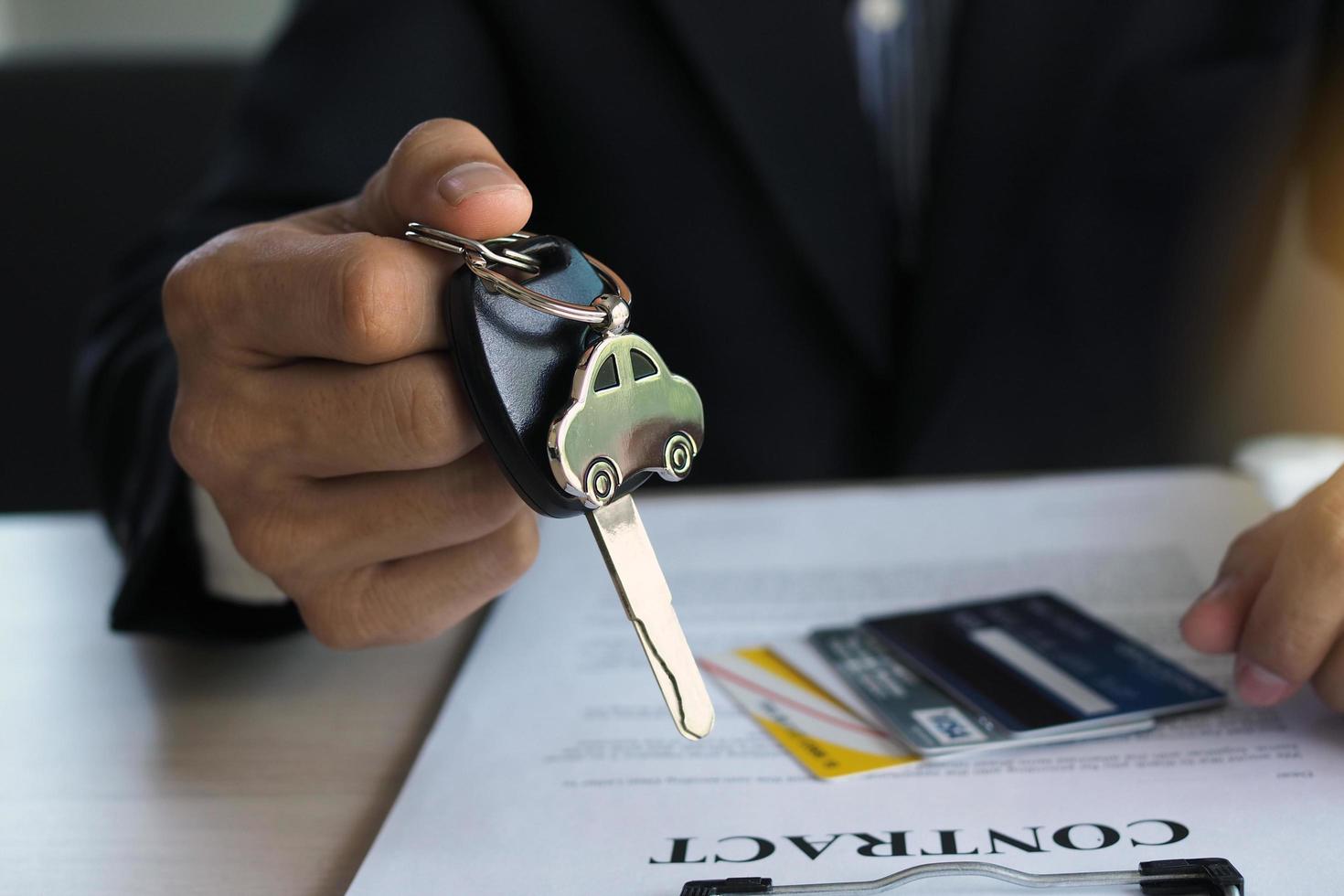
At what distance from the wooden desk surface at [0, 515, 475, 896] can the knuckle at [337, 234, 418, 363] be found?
16 centimetres

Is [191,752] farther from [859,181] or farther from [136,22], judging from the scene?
[136,22]

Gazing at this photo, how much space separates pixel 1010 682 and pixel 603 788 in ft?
0.50

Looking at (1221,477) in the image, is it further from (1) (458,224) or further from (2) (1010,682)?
(1) (458,224)

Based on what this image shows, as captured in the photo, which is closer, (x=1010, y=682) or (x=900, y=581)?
(x=1010, y=682)

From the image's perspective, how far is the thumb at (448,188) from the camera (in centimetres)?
33

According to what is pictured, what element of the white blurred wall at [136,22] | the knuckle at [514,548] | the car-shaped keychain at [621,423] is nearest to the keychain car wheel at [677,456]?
the car-shaped keychain at [621,423]

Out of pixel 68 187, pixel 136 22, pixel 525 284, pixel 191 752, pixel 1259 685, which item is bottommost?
pixel 136 22

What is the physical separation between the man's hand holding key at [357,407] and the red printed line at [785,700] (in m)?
0.09

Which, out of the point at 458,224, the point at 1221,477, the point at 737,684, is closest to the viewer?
the point at 458,224

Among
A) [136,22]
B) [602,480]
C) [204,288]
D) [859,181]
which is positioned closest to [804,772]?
[602,480]

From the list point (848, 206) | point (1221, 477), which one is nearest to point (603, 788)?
point (1221, 477)

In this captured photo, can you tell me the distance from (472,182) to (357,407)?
0.26 ft

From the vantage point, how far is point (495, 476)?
0.38 metres

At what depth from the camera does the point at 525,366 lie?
0.30 m
